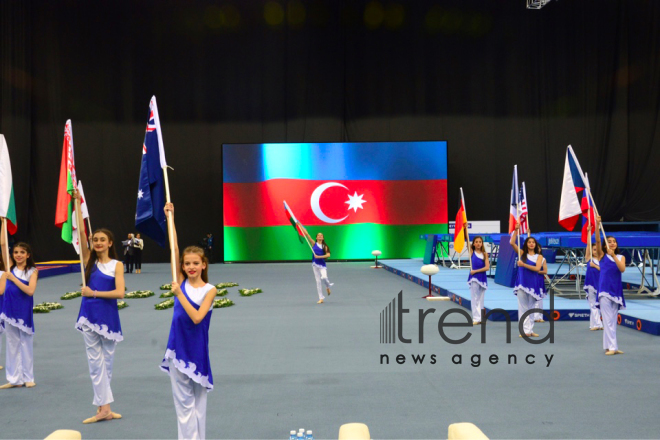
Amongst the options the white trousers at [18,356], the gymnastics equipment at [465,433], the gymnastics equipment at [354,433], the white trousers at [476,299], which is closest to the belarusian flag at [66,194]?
the white trousers at [18,356]

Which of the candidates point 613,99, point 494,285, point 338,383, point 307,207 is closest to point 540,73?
point 613,99

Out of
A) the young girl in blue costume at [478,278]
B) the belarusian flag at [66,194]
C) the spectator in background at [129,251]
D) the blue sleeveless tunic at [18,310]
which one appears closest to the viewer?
the belarusian flag at [66,194]

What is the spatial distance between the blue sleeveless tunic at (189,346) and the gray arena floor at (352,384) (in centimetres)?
109

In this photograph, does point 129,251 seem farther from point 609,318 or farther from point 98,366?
point 98,366

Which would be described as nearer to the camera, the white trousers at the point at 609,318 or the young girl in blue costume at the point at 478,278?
the white trousers at the point at 609,318

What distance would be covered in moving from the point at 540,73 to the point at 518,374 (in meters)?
25.8

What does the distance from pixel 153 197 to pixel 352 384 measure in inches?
119

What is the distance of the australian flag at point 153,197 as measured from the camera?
535 cm

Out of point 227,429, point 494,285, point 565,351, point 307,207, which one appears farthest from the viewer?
point 307,207

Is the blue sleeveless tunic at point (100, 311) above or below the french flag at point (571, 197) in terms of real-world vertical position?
below

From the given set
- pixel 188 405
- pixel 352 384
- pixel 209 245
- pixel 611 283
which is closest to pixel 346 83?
pixel 209 245

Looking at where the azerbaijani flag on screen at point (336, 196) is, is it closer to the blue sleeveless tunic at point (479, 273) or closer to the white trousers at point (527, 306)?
the blue sleeveless tunic at point (479, 273)

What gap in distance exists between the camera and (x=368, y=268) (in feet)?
85.4

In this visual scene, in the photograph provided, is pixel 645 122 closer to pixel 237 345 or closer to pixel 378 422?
pixel 237 345
